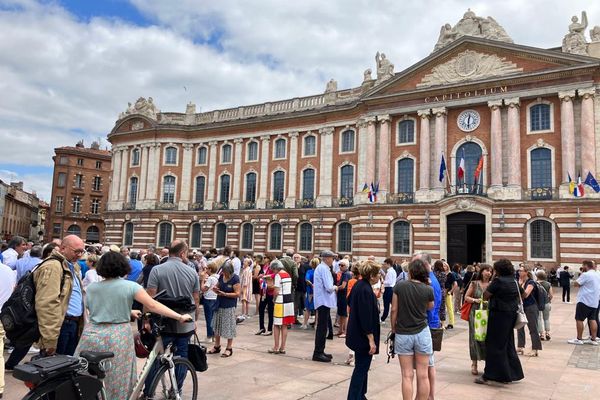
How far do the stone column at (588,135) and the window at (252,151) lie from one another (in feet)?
74.9

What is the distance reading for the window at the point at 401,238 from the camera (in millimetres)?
29141

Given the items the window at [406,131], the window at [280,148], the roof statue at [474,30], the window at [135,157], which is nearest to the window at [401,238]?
the window at [406,131]

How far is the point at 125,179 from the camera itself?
42.3 m

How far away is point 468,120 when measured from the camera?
28.5m

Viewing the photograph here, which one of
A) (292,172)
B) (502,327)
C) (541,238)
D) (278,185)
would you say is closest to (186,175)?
(278,185)

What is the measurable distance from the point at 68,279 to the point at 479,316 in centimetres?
625

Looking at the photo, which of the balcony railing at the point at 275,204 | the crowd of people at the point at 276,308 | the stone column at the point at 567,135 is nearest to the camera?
the crowd of people at the point at 276,308

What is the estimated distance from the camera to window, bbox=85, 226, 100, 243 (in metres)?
58.0

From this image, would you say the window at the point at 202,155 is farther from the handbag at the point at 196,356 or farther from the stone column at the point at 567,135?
the handbag at the point at 196,356

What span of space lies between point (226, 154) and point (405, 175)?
16.3 metres

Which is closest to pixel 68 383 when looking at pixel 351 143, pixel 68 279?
pixel 68 279

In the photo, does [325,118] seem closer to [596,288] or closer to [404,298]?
[596,288]

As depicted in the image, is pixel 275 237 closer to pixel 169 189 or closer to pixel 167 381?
pixel 169 189

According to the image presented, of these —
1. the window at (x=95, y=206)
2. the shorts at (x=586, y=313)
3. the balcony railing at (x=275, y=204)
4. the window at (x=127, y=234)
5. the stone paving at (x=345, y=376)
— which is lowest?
the stone paving at (x=345, y=376)
